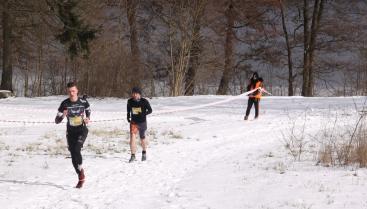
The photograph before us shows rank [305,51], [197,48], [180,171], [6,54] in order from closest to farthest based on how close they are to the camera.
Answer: [180,171], [6,54], [197,48], [305,51]

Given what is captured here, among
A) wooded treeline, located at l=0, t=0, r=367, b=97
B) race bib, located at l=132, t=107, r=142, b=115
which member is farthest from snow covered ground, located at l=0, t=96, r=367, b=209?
wooded treeline, located at l=0, t=0, r=367, b=97

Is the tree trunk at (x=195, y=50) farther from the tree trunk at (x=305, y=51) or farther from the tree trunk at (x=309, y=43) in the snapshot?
the tree trunk at (x=309, y=43)

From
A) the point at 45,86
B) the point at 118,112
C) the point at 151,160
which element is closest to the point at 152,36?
the point at 45,86

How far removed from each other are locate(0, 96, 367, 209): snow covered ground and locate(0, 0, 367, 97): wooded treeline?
33.6 ft

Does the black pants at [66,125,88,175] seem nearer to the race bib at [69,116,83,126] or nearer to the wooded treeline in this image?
the race bib at [69,116,83,126]

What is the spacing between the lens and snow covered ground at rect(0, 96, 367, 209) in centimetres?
759

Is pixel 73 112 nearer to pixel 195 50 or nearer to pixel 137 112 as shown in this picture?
pixel 137 112

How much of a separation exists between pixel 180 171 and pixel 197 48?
21.2 metres

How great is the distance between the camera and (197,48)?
30734 mm

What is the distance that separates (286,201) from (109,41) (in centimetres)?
2144

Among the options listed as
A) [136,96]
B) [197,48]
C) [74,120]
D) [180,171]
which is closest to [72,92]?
[74,120]

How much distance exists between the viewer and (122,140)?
14203 mm

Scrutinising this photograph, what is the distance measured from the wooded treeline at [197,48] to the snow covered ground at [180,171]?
33.6 feet

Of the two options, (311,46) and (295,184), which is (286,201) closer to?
(295,184)
